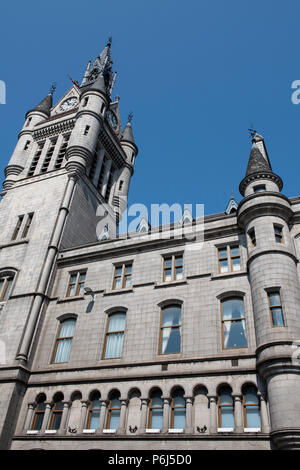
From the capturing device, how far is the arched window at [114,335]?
22562 millimetres

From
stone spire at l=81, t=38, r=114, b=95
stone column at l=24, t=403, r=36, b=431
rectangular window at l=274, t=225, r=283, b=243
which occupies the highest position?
stone spire at l=81, t=38, r=114, b=95

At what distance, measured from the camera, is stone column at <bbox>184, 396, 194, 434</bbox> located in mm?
17800

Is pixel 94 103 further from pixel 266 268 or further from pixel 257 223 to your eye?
pixel 266 268

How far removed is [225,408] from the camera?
18.1 meters

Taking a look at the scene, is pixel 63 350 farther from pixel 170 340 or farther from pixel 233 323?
pixel 233 323

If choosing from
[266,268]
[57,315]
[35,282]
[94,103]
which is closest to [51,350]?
[57,315]

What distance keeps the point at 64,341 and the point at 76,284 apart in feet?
13.9

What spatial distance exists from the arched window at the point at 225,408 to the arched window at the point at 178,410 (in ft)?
5.98

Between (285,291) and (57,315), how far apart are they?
14.7 m

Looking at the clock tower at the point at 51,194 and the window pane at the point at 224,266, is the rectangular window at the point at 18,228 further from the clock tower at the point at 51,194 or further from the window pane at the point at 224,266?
the window pane at the point at 224,266

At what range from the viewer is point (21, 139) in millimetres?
43469

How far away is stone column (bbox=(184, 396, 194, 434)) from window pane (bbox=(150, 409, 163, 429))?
1496 millimetres

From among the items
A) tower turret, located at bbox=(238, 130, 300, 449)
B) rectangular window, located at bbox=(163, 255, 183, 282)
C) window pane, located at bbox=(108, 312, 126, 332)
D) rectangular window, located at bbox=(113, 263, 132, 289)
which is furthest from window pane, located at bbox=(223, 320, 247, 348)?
rectangular window, located at bbox=(113, 263, 132, 289)

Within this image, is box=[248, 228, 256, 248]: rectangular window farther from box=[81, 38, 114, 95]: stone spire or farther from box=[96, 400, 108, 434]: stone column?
box=[81, 38, 114, 95]: stone spire
